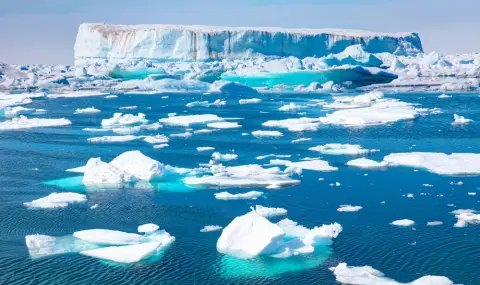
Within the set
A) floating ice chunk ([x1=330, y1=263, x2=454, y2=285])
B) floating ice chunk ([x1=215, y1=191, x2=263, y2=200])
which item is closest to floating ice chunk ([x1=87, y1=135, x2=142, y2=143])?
floating ice chunk ([x1=215, y1=191, x2=263, y2=200])

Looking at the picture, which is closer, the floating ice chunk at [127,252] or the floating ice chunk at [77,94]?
the floating ice chunk at [127,252]

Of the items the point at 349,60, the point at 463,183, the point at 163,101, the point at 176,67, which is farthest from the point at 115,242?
the point at 176,67

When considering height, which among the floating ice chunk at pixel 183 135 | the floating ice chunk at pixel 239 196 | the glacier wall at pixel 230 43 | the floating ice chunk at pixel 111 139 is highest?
the glacier wall at pixel 230 43

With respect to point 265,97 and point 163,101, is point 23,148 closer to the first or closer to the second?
point 163,101

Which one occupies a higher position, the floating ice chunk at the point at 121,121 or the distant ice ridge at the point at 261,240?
the distant ice ridge at the point at 261,240

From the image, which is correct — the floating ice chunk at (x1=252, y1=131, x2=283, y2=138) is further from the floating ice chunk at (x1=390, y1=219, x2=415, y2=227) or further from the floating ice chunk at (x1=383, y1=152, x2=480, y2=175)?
the floating ice chunk at (x1=390, y1=219, x2=415, y2=227)

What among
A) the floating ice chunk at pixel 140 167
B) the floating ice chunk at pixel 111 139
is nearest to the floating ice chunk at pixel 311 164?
the floating ice chunk at pixel 140 167

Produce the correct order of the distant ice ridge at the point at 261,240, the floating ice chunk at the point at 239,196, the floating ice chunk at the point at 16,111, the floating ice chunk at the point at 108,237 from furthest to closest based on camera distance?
the floating ice chunk at the point at 16,111 → the floating ice chunk at the point at 239,196 → the floating ice chunk at the point at 108,237 → the distant ice ridge at the point at 261,240

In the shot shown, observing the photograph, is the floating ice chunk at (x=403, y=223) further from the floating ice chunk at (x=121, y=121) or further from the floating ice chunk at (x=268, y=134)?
the floating ice chunk at (x=121, y=121)
